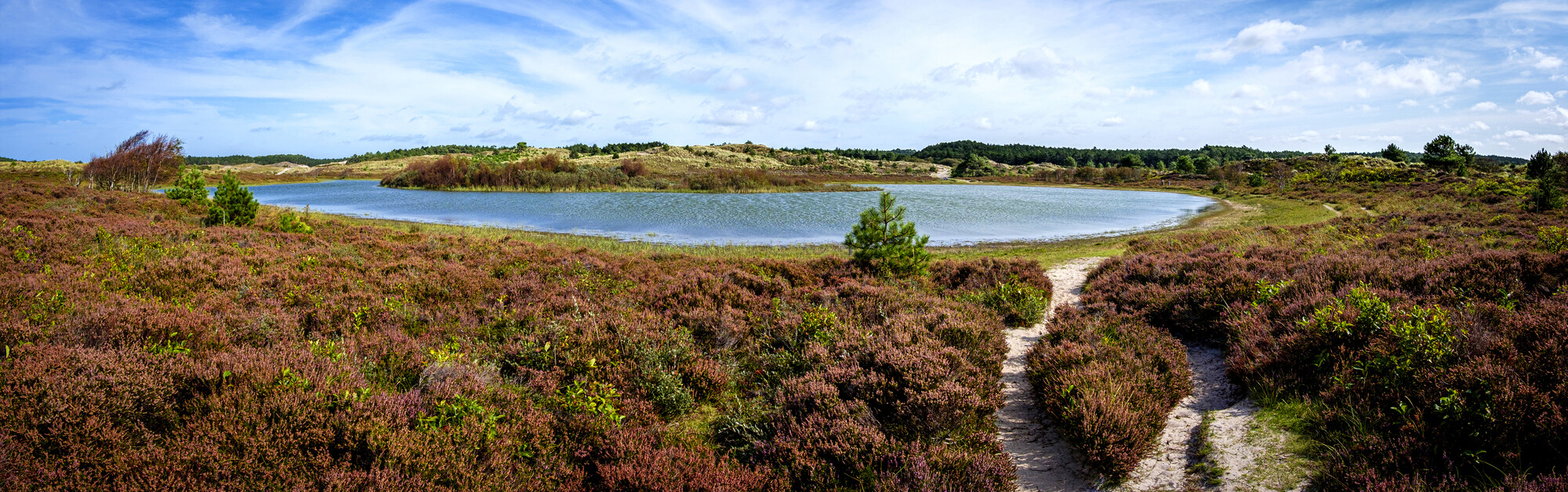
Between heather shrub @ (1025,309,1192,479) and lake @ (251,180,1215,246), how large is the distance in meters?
21.6

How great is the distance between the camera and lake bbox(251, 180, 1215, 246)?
32.8 m

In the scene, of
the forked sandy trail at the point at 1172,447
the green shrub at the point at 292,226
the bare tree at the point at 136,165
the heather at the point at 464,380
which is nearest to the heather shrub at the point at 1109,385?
the forked sandy trail at the point at 1172,447

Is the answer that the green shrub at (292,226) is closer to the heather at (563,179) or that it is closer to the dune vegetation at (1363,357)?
the dune vegetation at (1363,357)

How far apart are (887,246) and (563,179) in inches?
3117

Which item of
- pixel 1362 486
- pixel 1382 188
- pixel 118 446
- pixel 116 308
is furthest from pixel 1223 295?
pixel 1382 188

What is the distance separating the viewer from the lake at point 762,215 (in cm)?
3275

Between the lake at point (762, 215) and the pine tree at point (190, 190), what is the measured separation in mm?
12887

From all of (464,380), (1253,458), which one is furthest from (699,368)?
(1253,458)

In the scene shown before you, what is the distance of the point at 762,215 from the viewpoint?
43.5 m

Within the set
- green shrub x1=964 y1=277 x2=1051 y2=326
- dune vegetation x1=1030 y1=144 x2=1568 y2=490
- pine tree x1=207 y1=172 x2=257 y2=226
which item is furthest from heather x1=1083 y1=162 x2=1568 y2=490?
pine tree x1=207 y1=172 x2=257 y2=226

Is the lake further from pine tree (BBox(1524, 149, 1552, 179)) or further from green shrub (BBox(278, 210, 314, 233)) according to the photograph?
pine tree (BBox(1524, 149, 1552, 179))

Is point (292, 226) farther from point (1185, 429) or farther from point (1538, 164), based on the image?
point (1538, 164)

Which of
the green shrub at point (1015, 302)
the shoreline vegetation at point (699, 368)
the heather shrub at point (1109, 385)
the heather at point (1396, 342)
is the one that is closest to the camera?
the shoreline vegetation at point (699, 368)

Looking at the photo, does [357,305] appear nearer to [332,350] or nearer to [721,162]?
[332,350]
